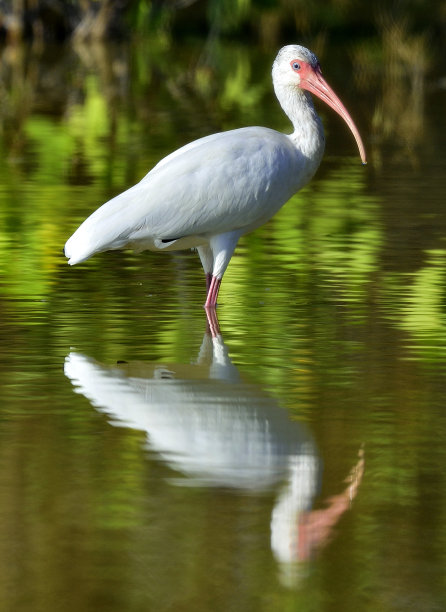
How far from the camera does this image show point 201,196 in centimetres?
831

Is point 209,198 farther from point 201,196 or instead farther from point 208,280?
point 208,280

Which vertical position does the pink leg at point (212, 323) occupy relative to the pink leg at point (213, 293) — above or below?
below

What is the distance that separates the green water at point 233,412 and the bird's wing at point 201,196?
477mm

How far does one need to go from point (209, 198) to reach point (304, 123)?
88 centimetres

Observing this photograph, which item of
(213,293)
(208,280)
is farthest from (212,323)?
(208,280)

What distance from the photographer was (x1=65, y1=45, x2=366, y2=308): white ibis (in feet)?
26.8

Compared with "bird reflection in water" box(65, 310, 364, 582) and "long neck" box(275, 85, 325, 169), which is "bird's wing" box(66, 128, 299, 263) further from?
"bird reflection in water" box(65, 310, 364, 582)

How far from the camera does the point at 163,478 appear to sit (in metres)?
5.59

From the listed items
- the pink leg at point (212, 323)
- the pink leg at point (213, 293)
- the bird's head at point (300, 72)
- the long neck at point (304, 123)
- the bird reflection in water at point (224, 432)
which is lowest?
the bird reflection in water at point (224, 432)

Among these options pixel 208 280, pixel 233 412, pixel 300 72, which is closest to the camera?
pixel 233 412

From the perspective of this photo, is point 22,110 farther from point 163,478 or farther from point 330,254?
point 163,478

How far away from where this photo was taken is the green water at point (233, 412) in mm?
4738

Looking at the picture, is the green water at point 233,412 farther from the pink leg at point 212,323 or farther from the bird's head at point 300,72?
the bird's head at point 300,72

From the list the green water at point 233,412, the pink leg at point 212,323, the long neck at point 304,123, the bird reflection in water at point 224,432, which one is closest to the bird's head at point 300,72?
the long neck at point 304,123
